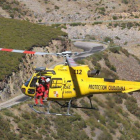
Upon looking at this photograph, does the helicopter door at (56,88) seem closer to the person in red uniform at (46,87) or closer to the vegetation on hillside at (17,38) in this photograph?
the person in red uniform at (46,87)

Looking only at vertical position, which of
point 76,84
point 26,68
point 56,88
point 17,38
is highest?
point 17,38

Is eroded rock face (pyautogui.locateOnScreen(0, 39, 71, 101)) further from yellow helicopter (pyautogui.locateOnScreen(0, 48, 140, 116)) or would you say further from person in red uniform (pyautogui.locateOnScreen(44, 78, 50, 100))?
yellow helicopter (pyautogui.locateOnScreen(0, 48, 140, 116))

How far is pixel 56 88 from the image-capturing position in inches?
1101

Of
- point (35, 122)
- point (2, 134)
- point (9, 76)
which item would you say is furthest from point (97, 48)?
point (2, 134)

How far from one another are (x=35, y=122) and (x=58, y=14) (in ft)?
205

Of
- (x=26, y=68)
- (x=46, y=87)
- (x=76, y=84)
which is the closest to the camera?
(x=76, y=84)

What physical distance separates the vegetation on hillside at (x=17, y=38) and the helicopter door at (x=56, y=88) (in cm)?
1861

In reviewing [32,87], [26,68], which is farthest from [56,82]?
[26,68]

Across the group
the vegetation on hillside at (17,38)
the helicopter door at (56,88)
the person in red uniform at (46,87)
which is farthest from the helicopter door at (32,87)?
the vegetation on hillside at (17,38)

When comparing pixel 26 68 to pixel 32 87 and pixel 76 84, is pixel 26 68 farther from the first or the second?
pixel 76 84

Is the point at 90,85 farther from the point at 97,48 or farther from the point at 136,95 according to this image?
the point at 97,48

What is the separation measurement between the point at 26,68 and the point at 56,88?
81.0 feet

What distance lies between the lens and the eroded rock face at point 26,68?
148ft

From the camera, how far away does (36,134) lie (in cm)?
3625
